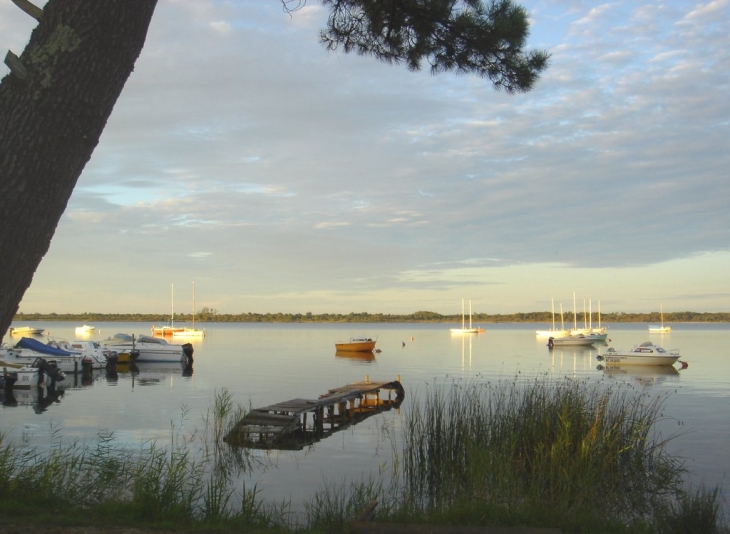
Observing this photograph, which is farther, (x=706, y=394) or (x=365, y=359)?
(x=365, y=359)

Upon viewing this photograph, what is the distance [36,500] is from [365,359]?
54.9 metres

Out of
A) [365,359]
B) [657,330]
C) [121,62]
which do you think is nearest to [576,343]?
[365,359]

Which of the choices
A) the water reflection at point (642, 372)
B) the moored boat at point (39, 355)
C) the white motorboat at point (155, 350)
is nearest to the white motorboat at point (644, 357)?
the water reflection at point (642, 372)

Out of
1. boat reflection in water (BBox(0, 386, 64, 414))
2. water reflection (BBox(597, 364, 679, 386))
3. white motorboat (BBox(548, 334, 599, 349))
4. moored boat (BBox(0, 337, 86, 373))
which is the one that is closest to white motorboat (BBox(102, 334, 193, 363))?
moored boat (BBox(0, 337, 86, 373))

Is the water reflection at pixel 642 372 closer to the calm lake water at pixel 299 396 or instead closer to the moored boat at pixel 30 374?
the calm lake water at pixel 299 396

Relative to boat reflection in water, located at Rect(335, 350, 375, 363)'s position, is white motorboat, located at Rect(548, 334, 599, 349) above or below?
above

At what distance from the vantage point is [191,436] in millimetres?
20328

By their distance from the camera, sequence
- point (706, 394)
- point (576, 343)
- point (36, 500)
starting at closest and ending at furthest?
point (36, 500) < point (706, 394) < point (576, 343)

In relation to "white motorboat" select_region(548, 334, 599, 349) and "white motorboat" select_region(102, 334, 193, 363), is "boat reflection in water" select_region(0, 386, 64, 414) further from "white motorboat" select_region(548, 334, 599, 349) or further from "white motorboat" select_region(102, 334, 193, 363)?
"white motorboat" select_region(548, 334, 599, 349)

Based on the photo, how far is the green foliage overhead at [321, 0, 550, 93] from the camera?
864 cm

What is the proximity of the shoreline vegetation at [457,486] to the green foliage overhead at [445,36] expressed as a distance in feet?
18.5

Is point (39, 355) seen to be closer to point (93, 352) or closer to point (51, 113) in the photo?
point (93, 352)

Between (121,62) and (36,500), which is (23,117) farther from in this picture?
(36,500)

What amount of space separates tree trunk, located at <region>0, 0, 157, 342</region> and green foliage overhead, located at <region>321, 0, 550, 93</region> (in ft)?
16.7
